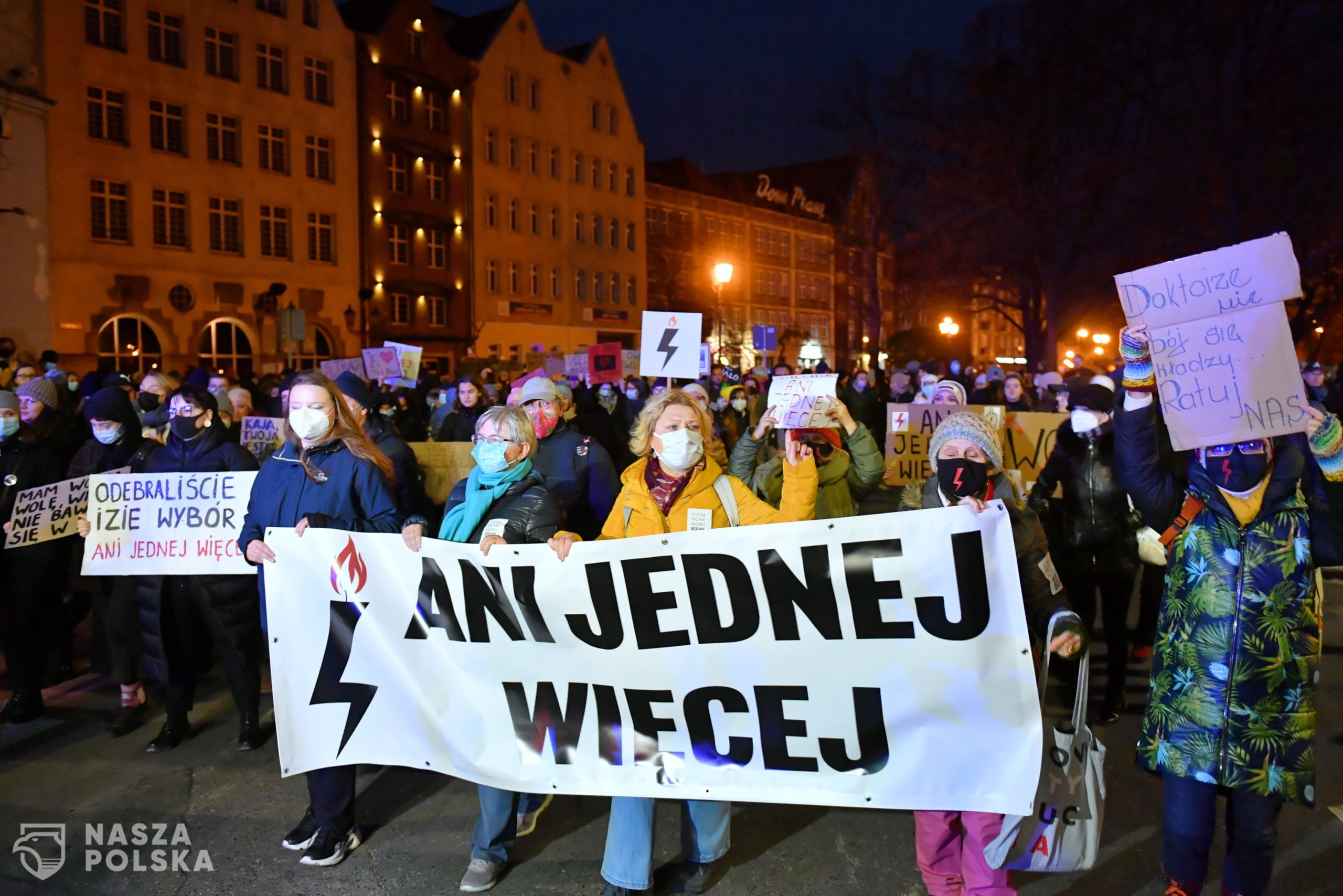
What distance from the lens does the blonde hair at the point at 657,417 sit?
4215mm

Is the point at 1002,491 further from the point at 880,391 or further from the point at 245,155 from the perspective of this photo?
the point at 245,155

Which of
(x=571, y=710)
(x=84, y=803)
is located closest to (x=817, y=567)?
(x=571, y=710)

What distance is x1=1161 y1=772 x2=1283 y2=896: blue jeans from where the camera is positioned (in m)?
3.32

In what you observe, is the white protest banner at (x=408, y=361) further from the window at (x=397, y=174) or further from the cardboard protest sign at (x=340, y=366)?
the window at (x=397, y=174)

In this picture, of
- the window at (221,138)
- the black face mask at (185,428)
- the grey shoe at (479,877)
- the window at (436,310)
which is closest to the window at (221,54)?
the window at (221,138)

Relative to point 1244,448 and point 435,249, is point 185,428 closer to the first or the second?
point 1244,448

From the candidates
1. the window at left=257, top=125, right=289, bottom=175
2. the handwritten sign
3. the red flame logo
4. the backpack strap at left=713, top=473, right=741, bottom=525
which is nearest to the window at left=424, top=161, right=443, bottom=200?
the window at left=257, top=125, right=289, bottom=175

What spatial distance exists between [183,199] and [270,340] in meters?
4.88

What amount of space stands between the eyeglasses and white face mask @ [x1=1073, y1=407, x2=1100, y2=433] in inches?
89.2

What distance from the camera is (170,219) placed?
104 feet

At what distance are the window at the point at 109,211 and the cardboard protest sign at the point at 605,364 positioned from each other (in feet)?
71.4

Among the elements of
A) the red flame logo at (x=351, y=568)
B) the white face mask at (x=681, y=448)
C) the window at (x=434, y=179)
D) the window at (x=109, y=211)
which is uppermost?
the window at (x=434, y=179)

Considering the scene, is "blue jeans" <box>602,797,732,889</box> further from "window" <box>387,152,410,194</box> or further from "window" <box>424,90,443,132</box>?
"window" <box>424,90,443,132</box>

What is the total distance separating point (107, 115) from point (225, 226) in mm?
4750
